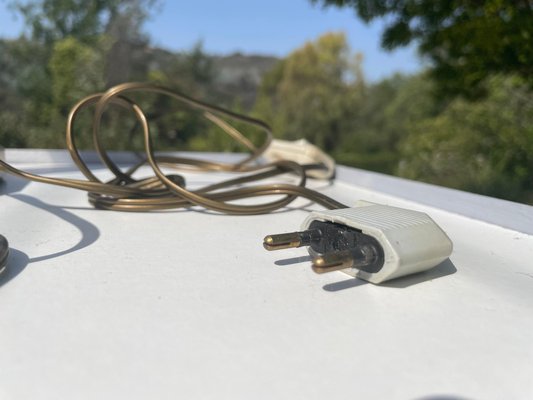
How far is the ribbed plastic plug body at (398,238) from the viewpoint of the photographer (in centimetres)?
43

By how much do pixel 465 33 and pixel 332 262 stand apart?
2.15 meters

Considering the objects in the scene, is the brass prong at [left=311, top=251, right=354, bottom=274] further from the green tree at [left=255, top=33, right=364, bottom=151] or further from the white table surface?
the green tree at [left=255, top=33, right=364, bottom=151]

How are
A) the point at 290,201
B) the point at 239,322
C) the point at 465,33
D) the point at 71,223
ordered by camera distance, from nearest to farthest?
the point at 239,322 < the point at 71,223 < the point at 290,201 < the point at 465,33

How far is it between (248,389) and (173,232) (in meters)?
0.39

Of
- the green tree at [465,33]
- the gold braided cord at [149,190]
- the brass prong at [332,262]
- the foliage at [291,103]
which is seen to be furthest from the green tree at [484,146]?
the brass prong at [332,262]

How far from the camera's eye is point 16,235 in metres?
0.60

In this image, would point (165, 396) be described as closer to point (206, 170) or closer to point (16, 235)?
point (16, 235)

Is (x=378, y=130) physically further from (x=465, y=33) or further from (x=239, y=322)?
(x=239, y=322)

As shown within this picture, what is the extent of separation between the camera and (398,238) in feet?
1.43

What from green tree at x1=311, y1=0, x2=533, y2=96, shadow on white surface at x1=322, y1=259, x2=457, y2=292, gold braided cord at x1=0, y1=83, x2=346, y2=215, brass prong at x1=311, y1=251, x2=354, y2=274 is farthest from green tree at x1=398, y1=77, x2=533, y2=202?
brass prong at x1=311, y1=251, x2=354, y2=274

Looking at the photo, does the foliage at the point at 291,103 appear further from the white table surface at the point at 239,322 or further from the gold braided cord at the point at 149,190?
the white table surface at the point at 239,322

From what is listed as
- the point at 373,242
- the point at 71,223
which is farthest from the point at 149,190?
the point at 373,242

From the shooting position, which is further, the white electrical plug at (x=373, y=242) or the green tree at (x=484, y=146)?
the green tree at (x=484, y=146)

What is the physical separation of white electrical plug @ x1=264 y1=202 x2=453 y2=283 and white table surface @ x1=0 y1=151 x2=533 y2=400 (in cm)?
2
